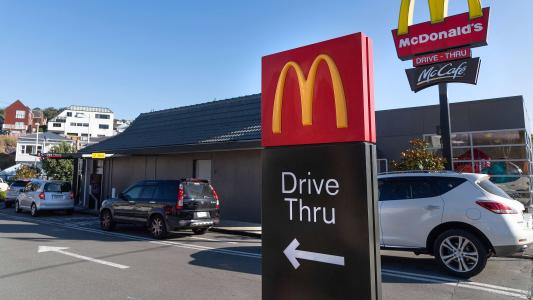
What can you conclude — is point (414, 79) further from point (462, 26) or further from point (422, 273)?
point (422, 273)

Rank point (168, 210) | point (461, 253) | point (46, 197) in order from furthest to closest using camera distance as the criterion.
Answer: point (46, 197)
point (168, 210)
point (461, 253)

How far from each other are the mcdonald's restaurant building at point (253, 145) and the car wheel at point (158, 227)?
3958 millimetres

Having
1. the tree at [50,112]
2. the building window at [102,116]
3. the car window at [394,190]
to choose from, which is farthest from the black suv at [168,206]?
the tree at [50,112]

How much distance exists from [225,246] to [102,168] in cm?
1484

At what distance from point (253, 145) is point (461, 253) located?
798 centimetres

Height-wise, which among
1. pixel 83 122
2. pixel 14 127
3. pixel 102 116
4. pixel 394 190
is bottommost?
pixel 394 190

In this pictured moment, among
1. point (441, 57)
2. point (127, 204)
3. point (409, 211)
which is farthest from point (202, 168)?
point (409, 211)

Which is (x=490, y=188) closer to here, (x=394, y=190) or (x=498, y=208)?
(x=498, y=208)

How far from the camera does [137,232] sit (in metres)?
12.4

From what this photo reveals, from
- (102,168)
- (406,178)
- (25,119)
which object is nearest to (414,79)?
(406,178)

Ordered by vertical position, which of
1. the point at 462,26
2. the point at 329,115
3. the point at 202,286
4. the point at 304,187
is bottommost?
the point at 202,286

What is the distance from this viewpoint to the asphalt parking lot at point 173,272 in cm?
548

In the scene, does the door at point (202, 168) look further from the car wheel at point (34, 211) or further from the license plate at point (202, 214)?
the car wheel at point (34, 211)

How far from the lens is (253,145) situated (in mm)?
13039
